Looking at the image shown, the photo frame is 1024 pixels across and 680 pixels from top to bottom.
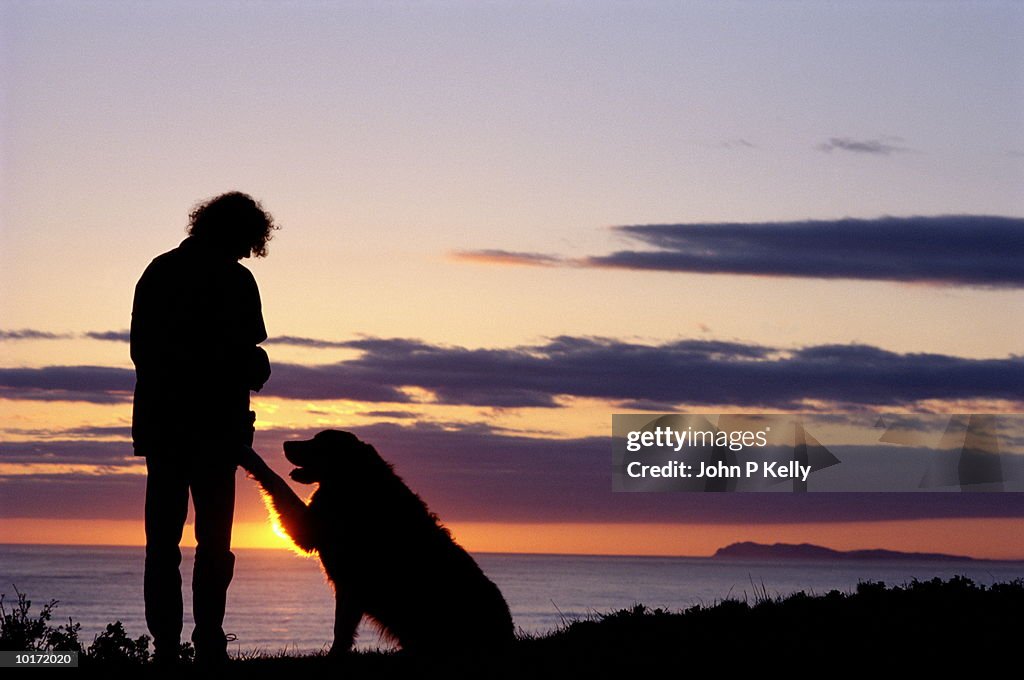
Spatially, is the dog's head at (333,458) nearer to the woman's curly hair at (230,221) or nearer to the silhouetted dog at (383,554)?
the silhouetted dog at (383,554)

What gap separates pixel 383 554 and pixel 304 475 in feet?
2.77

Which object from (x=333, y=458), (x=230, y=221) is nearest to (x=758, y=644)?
(x=333, y=458)

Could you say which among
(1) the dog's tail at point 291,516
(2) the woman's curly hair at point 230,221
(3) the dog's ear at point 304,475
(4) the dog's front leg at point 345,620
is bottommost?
(4) the dog's front leg at point 345,620

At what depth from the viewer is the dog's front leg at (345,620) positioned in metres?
7.75

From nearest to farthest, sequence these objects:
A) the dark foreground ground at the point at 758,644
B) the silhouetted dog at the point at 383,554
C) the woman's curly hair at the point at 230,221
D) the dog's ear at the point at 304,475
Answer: the dark foreground ground at the point at 758,644 < the woman's curly hair at the point at 230,221 < the silhouetted dog at the point at 383,554 < the dog's ear at the point at 304,475

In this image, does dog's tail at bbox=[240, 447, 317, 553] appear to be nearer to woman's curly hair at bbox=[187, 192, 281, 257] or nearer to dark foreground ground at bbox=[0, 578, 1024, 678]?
dark foreground ground at bbox=[0, 578, 1024, 678]

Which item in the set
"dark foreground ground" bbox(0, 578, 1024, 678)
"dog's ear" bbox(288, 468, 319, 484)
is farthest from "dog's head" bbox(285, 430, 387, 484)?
"dark foreground ground" bbox(0, 578, 1024, 678)

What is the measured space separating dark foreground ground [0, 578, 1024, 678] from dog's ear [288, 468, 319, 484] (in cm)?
121

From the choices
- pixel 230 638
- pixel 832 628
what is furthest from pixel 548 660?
pixel 230 638

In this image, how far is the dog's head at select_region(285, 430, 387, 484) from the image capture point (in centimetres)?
782

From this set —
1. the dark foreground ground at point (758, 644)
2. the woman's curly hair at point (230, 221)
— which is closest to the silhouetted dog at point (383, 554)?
the dark foreground ground at point (758, 644)

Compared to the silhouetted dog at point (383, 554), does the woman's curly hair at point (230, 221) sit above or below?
above

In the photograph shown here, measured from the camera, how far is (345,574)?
7.77 metres

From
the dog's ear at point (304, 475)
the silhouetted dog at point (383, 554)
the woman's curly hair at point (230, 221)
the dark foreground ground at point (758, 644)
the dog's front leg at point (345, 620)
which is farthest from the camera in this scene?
the dog's ear at point (304, 475)
